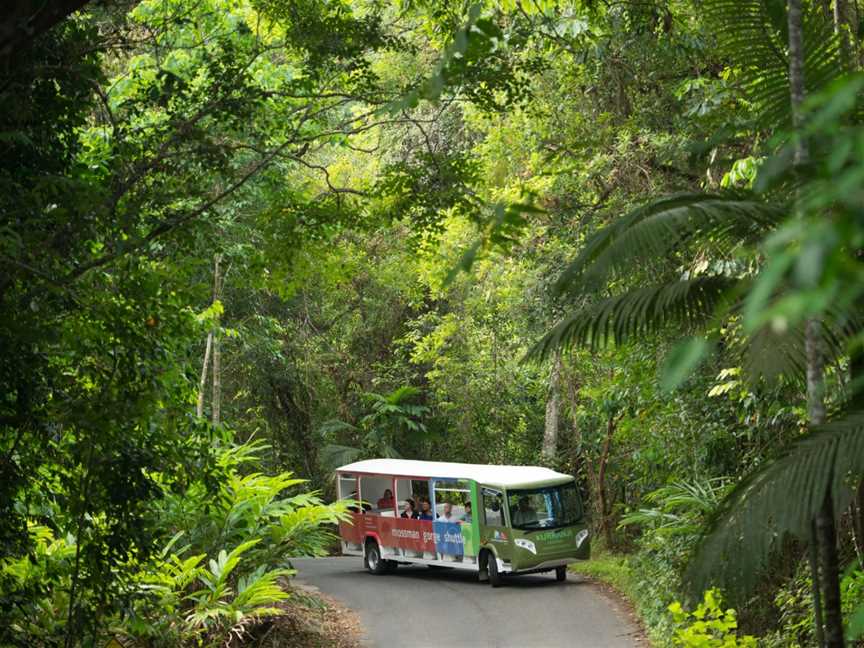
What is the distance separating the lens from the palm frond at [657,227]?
460cm

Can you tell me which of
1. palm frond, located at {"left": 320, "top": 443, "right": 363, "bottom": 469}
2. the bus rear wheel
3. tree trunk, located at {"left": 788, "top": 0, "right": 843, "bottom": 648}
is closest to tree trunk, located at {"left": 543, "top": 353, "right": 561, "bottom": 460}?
the bus rear wheel

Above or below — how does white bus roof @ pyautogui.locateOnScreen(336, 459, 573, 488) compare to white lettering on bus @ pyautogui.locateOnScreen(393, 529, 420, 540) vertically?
above

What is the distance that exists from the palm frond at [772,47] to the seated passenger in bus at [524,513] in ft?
46.5

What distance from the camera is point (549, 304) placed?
672 inches

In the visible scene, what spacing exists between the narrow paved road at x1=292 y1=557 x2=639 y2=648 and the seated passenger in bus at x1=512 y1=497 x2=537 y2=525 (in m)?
1.23

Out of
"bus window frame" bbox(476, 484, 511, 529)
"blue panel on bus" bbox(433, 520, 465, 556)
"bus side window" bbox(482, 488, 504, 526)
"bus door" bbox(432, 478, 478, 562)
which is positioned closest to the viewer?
"bus window frame" bbox(476, 484, 511, 529)

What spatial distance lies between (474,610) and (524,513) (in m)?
2.81

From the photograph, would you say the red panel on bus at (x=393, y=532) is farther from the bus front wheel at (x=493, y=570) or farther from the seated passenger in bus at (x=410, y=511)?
the bus front wheel at (x=493, y=570)

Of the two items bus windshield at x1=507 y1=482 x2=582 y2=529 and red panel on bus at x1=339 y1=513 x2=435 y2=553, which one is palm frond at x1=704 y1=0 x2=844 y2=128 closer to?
bus windshield at x1=507 y1=482 x2=582 y2=529

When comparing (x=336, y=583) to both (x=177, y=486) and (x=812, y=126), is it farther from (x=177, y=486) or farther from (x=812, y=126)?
(x=812, y=126)

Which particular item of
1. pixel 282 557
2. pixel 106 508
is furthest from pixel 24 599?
pixel 282 557

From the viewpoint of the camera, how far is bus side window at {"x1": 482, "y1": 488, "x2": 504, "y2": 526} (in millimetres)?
19250

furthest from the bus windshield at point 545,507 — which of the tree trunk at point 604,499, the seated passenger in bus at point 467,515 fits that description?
the tree trunk at point 604,499

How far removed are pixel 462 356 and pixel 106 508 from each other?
2093cm
